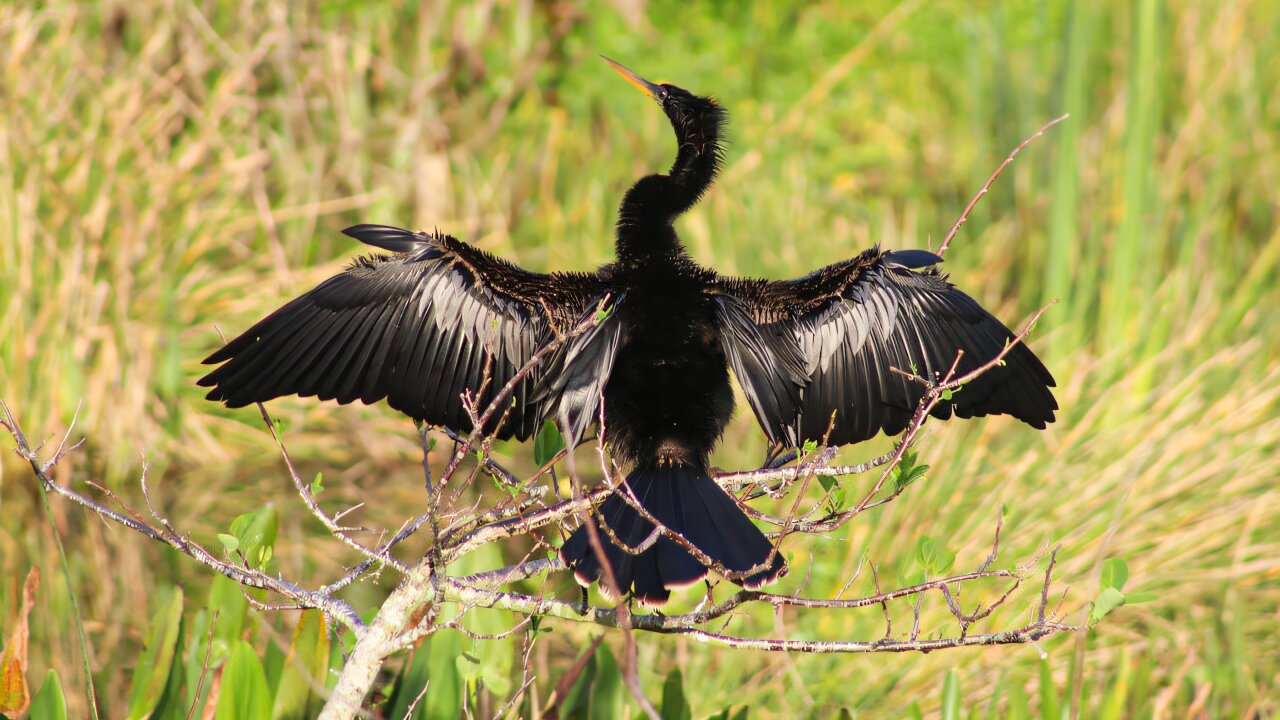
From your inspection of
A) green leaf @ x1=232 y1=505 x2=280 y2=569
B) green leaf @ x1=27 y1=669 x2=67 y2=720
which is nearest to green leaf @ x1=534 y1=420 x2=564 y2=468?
green leaf @ x1=232 y1=505 x2=280 y2=569

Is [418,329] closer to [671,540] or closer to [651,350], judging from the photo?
[651,350]

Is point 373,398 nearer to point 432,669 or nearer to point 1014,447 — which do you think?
point 432,669

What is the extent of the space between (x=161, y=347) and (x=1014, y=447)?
3088mm

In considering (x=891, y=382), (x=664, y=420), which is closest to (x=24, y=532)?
(x=664, y=420)

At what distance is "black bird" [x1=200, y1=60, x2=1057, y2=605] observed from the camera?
88.4 inches

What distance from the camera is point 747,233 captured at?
522 cm

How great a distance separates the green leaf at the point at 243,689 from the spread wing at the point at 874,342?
44.1 inches

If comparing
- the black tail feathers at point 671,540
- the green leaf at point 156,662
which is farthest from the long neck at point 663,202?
the green leaf at point 156,662

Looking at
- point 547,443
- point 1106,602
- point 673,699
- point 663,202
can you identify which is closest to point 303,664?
point 673,699

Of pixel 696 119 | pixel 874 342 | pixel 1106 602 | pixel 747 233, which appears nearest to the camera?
pixel 1106 602

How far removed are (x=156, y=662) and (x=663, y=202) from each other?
1485 mm

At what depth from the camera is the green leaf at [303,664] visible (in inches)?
104

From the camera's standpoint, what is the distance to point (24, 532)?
391cm

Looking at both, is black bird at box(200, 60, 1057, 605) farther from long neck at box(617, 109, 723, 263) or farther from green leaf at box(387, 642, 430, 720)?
green leaf at box(387, 642, 430, 720)
